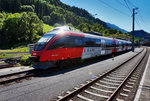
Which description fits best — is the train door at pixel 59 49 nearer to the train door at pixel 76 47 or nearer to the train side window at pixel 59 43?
the train side window at pixel 59 43

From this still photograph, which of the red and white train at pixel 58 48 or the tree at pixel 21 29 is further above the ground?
the tree at pixel 21 29

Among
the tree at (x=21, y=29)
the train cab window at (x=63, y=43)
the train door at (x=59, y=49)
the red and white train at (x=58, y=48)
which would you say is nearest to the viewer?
the red and white train at (x=58, y=48)

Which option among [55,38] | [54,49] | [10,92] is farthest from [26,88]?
[55,38]

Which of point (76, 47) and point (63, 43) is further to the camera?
point (76, 47)

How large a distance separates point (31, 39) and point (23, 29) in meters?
5.32

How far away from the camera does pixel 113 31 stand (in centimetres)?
13300

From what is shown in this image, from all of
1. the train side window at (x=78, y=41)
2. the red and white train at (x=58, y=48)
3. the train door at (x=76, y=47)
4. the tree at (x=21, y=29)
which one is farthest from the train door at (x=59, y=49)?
the tree at (x=21, y=29)

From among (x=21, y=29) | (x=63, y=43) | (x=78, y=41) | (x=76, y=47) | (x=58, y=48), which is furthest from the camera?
(x=21, y=29)

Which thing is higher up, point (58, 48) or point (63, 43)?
point (63, 43)

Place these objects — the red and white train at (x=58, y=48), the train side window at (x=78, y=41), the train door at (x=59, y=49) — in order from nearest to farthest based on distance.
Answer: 1. the red and white train at (x=58, y=48)
2. the train door at (x=59, y=49)
3. the train side window at (x=78, y=41)

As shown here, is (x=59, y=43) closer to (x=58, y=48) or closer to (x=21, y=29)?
(x=58, y=48)

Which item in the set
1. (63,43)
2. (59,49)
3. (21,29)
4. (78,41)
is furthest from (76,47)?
(21,29)

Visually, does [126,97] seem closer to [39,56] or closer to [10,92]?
[10,92]

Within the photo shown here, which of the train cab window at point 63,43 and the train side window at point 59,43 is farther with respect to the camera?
the train cab window at point 63,43
